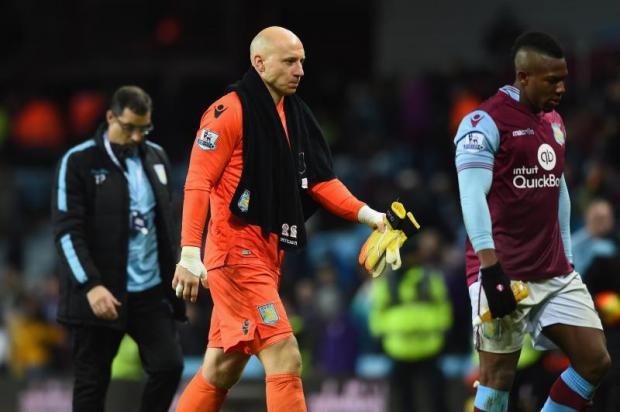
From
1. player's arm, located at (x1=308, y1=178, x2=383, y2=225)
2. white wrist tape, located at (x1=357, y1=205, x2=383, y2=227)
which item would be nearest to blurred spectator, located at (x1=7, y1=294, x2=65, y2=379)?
player's arm, located at (x1=308, y1=178, x2=383, y2=225)

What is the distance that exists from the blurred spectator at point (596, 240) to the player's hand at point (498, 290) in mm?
3015

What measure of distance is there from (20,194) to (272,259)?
14298mm

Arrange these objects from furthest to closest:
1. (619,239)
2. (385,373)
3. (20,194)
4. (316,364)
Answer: (20,194) → (316,364) → (385,373) → (619,239)

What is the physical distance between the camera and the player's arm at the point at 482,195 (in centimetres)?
647

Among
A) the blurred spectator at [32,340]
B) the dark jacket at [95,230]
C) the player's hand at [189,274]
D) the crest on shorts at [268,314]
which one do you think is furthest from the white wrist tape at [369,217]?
the blurred spectator at [32,340]

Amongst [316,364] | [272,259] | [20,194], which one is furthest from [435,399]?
A: [20,194]

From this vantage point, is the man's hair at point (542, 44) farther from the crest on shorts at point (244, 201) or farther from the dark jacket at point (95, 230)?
the dark jacket at point (95, 230)

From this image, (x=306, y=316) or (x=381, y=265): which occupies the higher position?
(x=381, y=265)

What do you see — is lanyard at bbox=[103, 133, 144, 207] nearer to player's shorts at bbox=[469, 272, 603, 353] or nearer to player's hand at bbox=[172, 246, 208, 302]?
player's hand at bbox=[172, 246, 208, 302]

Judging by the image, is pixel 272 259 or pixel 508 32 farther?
pixel 508 32

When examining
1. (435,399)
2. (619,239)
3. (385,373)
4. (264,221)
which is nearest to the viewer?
(264,221)

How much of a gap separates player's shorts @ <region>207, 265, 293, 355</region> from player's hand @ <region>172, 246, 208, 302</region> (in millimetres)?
243

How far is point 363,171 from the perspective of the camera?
17.5m

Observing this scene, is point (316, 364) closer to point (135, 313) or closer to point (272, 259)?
point (135, 313)
